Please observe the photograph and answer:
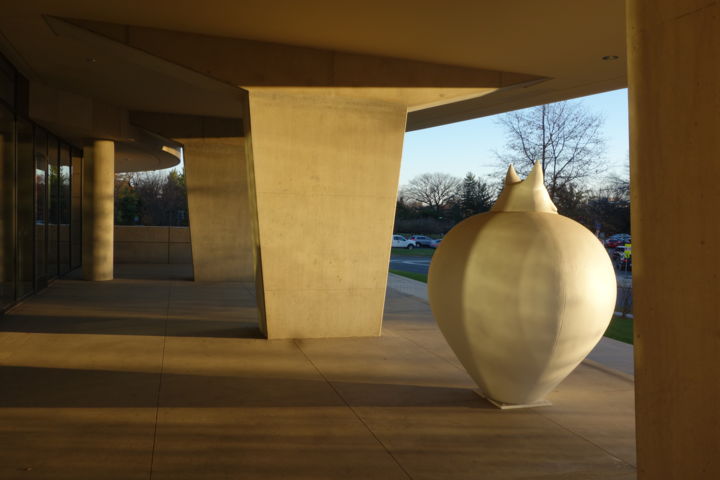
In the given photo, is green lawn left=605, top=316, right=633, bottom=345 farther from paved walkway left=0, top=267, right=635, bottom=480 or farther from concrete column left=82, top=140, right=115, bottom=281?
concrete column left=82, top=140, right=115, bottom=281

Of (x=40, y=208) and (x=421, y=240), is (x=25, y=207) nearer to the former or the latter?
(x=40, y=208)

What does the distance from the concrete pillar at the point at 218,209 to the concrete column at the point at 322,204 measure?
29.2 feet

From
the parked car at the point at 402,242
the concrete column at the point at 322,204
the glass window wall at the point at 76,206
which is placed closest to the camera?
the concrete column at the point at 322,204

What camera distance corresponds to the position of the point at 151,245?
25.3m

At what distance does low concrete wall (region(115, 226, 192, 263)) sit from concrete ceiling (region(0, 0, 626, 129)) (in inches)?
549

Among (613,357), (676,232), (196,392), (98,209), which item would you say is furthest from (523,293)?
(98,209)

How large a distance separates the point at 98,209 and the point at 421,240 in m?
28.8

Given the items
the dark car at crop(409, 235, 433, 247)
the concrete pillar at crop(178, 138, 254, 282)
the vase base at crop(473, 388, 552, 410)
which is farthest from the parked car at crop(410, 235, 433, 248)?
the vase base at crop(473, 388, 552, 410)

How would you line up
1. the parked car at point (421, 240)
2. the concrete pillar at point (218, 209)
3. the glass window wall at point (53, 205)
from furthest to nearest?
the parked car at point (421, 240) < the concrete pillar at point (218, 209) < the glass window wall at point (53, 205)

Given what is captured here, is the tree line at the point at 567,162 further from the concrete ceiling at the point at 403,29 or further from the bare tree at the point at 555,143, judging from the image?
the concrete ceiling at the point at 403,29

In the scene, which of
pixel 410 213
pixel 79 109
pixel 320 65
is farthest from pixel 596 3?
pixel 410 213

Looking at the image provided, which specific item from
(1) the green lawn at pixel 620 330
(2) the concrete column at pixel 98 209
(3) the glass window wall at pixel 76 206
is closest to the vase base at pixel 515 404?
(1) the green lawn at pixel 620 330

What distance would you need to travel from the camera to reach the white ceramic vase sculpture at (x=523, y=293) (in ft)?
18.5

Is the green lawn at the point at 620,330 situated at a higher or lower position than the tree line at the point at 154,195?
lower
